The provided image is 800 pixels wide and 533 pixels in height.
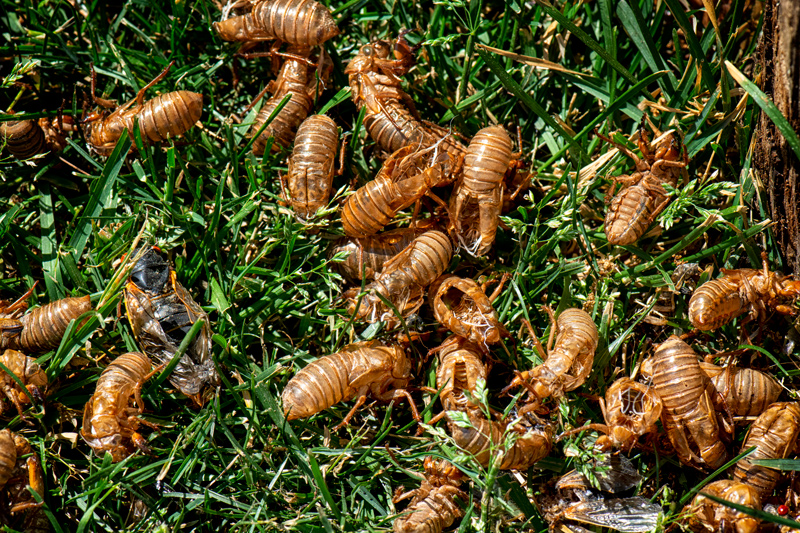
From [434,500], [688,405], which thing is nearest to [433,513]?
[434,500]

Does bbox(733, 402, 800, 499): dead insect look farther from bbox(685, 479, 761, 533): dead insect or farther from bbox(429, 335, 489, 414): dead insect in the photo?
bbox(429, 335, 489, 414): dead insect

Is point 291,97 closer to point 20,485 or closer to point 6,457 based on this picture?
point 6,457

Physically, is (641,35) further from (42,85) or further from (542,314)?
(42,85)

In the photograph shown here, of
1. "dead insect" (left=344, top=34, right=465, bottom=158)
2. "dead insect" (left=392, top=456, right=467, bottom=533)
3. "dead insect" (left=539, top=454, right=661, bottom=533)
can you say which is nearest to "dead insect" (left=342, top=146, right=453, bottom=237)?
Answer: "dead insect" (left=344, top=34, right=465, bottom=158)

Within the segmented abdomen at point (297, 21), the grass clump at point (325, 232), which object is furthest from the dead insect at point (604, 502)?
the segmented abdomen at point (297, 21)

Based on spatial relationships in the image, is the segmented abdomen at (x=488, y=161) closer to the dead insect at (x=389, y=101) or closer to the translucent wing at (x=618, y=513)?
the dead insect at (x=389, y=101)

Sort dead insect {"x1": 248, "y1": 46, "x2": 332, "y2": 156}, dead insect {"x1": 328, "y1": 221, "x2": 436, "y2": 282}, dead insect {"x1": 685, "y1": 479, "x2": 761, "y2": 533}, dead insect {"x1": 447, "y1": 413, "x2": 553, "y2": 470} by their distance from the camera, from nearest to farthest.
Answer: dead insect {"x1": 685, "y1": 479, "x2": 761, "y2": 533} → dead insect {"x1": 447, "y1": 413, "x2": 553, "y2": 470} → dead insect {"x1": 328, "y1": 221, "x2": 436, "y2": 282} → dead insect {"x1": 248, "y1": 46, "x2": 332, "y2": 156}

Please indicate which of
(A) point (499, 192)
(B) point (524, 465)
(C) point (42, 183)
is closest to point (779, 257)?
(A) point (499, 192)
